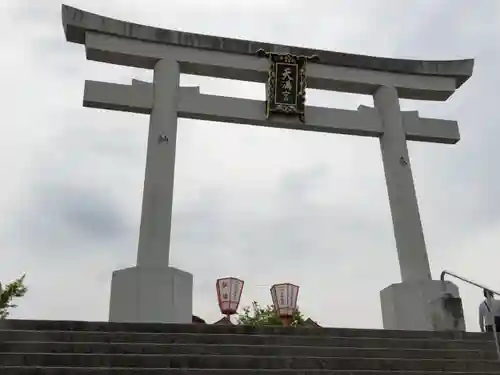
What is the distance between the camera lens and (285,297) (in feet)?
43.7

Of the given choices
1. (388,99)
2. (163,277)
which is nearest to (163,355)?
(163,277)

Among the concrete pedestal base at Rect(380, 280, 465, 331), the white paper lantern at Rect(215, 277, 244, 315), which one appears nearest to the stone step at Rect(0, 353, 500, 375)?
the concrete pedestal base at Rect(380, 280, 465, 331)

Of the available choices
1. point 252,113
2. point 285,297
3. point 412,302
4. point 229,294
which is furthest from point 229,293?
point 412,302

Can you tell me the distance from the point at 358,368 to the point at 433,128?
257 inches

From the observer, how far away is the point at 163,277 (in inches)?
307

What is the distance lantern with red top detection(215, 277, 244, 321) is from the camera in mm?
12562

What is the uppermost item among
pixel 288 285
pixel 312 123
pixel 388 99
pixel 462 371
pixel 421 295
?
pixel 388 99

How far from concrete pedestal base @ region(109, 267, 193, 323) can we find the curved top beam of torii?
396 centimetres

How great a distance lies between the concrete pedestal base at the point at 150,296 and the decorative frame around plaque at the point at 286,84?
3558 mm

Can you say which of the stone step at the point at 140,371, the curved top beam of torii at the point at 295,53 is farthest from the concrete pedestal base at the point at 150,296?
the curved top beam of torii at the point at 295,53

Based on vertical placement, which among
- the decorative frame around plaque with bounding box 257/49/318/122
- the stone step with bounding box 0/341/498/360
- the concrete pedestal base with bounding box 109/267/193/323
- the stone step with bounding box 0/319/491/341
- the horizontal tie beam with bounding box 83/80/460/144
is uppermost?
the decorative frame around plaque with bounding box 257/49/318/122

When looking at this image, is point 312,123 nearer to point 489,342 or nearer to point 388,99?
point 388,99

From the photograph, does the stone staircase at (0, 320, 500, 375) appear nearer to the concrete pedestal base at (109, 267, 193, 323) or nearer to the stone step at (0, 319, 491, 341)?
the stone step at (0, 319, 491, 341)

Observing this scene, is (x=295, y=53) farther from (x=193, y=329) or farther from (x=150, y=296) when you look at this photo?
(x=193, y=329)
